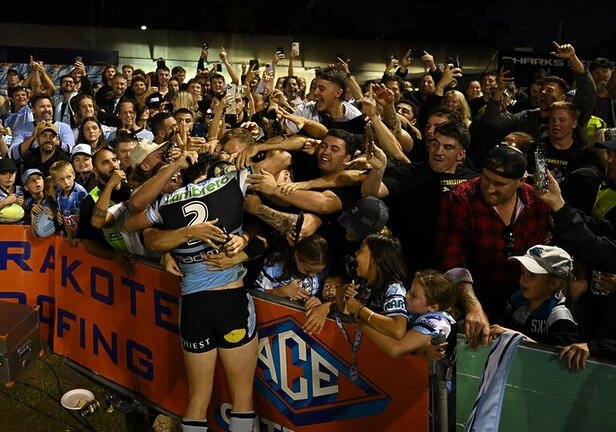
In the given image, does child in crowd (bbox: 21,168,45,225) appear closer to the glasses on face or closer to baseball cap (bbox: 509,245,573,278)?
the glasses on face

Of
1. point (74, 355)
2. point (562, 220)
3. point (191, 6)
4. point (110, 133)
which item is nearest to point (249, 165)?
point (562, 220)

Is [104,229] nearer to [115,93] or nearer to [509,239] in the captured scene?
[509,239]

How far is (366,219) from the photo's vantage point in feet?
13.9

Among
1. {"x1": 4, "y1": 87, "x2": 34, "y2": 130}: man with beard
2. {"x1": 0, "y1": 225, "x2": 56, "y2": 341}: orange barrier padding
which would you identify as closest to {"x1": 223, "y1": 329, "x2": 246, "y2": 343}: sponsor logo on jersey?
{"x1": 0, "y1": 225, "x2": 56, "y2": 341}: orange barrier padding

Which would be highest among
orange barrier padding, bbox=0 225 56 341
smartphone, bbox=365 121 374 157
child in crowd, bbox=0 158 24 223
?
smartphone, bbox=365 121 374 157

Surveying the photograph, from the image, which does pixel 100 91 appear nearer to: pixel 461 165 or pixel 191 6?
pixel 461 165

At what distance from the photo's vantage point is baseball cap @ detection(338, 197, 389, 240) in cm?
422

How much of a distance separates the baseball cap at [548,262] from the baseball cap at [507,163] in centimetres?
50

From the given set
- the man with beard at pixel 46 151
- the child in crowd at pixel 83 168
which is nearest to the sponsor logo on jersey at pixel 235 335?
the child in crowd at pixel 83 168

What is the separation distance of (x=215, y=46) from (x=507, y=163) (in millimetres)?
18893

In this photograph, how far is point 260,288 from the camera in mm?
4758

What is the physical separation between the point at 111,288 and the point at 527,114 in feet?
13.1

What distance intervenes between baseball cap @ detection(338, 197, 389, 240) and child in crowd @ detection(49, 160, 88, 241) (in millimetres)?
2992

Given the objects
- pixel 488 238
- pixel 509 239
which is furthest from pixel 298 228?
pixel 509 239
